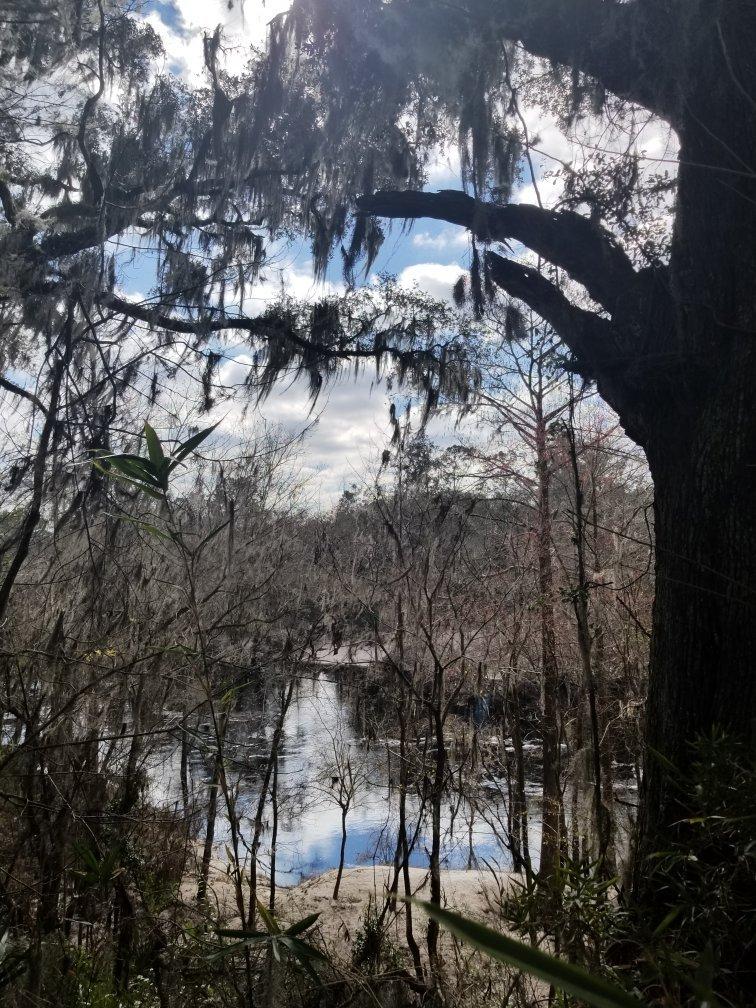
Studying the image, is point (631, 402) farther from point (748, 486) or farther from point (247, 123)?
point (247, 123)

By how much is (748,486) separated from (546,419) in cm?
885

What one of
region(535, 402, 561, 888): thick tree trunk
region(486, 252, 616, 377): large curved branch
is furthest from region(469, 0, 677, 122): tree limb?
region(535, 402, 561, 888): thick tree trunk

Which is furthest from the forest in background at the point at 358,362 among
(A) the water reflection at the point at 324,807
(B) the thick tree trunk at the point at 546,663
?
(A) the water reflection at the point at 324,807

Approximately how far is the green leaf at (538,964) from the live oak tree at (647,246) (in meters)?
3.73

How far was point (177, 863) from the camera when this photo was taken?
833cm

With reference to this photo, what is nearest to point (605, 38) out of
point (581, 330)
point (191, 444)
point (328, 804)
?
point (581, 330)

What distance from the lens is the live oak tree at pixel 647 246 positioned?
4.42 meters

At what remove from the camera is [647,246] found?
581 cm

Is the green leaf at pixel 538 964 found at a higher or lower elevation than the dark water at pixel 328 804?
higher

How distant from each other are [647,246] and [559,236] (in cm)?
67

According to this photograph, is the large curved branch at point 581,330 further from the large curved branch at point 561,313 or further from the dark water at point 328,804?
the dark water at point 328,804

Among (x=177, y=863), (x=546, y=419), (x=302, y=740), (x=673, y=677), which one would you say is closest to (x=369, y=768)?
(x=302, y=740)

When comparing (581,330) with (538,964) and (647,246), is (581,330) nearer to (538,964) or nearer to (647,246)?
(647,246)

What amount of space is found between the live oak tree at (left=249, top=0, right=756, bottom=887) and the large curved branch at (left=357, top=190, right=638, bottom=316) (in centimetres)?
1
